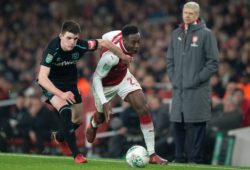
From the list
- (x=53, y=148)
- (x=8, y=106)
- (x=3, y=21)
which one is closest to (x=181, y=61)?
(x=53, y=148)

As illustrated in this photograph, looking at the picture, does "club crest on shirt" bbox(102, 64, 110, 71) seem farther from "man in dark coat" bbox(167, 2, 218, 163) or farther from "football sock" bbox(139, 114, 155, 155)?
"man in dark coat" bbox(167, 2, 218, 163)

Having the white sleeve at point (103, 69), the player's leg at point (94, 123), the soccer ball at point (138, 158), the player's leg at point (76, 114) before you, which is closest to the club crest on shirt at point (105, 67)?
the white sleeve at point (103, 69)

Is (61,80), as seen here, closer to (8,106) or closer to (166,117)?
(166,117)

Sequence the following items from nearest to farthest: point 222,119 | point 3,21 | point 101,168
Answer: point 101,168, point 222,119, point 3,21

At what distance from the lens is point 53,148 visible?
19438mm

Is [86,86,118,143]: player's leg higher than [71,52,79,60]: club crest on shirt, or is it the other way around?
[71,52,79,60]: club crest on shirt

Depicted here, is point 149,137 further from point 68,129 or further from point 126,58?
point 68,129

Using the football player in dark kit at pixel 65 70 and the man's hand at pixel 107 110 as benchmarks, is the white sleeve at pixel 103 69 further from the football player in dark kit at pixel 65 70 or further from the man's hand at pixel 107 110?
the football player in dark kit at pixel 65 70

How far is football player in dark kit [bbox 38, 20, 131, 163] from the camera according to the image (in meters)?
13.3

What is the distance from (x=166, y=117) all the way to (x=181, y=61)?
10.6ft

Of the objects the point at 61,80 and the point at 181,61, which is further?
the point at 181,61

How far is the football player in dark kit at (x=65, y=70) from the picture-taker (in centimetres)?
1327

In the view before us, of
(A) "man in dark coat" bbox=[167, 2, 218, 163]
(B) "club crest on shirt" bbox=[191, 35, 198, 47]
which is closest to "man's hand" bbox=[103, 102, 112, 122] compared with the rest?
(A) "man in dark coat" bbox=[167, 2, 218, 163]

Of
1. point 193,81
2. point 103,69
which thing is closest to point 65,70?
point 103,69
